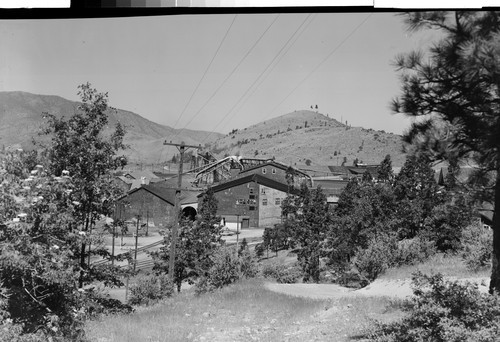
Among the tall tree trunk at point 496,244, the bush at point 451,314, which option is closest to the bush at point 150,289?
the bush at point 451,314

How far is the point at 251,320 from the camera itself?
388 centimetres

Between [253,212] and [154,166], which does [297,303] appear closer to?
[253,212]

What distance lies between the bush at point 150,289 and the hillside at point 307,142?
176 cm

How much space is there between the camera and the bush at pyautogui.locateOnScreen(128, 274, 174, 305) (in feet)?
16.3

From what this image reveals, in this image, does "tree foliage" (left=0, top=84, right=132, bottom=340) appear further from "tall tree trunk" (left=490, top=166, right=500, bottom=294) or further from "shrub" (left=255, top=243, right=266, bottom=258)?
"tall tree trunk" (left=490, top=166, right=500, bottom=294)

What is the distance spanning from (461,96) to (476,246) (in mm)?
1132

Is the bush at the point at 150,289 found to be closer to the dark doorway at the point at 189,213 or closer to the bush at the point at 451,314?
the dark doorway at the point at 189,213

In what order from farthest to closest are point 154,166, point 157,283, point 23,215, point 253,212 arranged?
point 157,283, point 154,166, point 253,212, point 23,215

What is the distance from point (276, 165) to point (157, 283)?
6.97 feet

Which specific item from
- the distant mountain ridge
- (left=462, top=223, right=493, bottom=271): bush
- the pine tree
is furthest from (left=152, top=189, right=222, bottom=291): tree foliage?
(left=462, top=223, right=493, bottom=271): bush

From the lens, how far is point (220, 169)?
403 cm

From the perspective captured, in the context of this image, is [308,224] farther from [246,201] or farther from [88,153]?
[88,153]

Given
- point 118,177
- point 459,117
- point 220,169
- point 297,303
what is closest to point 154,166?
point 118,177

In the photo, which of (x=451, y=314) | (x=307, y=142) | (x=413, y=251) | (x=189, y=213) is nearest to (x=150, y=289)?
(x=189, y=213)
